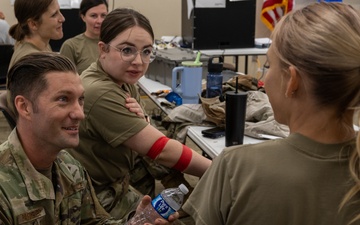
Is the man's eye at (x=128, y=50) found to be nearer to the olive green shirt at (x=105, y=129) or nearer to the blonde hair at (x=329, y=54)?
the olive green shirt at (x=105, y=129)

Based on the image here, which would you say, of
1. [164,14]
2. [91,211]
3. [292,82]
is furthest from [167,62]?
[164,14]

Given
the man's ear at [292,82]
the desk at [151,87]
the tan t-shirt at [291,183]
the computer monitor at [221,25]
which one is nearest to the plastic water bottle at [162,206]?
the tan t-shirt at [291,183]

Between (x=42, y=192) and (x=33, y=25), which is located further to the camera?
(x=33, y=25)

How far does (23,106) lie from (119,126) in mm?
447

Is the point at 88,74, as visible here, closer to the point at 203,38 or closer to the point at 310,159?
the point at 310,159

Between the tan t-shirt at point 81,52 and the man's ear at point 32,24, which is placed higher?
the man's ear at point 32,24

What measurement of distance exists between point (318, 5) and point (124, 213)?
51.6 inches

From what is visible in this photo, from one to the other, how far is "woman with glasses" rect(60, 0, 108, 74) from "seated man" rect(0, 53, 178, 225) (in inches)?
85.5

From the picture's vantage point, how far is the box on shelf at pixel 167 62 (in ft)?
9.83

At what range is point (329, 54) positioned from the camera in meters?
0.85

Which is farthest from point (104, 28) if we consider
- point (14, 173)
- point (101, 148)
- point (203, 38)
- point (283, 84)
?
point (203, 38)

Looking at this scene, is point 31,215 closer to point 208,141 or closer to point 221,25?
point 208,141

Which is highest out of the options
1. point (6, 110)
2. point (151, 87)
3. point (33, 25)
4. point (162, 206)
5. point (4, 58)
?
point (33, 25)

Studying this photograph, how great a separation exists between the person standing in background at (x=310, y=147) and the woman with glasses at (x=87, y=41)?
281 cm
